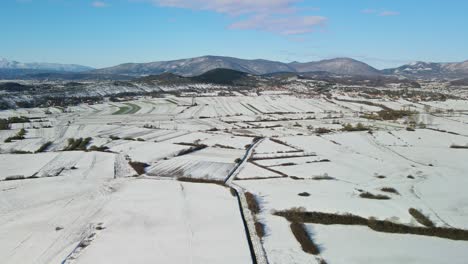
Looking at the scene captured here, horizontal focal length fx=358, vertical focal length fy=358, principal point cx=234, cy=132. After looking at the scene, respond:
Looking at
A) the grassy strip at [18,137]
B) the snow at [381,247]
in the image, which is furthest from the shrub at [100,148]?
the snow at [381,247]

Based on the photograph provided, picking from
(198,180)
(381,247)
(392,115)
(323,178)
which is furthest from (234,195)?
(392,115)

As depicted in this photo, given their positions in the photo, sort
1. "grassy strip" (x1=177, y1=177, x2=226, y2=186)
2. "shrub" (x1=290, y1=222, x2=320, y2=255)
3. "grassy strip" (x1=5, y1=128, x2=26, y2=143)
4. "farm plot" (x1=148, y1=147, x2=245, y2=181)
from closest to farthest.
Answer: "shrub" (x1=290, y1=222, x2=320, y2=255), "grassy strip" (x1=177, y1=177, x2=226, y2=186), "farm plot" (x1=148, y1=147, x2=245, y2=181), "grassy strip" (x1=5, y1=128, x2=26, y2=143)

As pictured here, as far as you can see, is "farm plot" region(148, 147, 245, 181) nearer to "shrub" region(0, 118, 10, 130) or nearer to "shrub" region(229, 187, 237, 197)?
"shrub" region(229, 187, 237, 197)

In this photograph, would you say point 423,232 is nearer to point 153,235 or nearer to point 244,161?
point 153,235

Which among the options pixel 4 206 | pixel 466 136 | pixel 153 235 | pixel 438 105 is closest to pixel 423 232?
pixel 153 235

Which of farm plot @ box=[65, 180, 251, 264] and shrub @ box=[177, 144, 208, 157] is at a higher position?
farm plot @ box=[65, 180, 251, 264]

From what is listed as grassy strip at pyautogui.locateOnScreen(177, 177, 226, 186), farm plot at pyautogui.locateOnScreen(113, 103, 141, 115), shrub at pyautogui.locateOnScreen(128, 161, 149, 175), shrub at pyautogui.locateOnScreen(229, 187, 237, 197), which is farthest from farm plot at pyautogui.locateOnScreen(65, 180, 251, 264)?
farm plot at pyautogui.locateOnScreen(113, 103, 141, 115)
